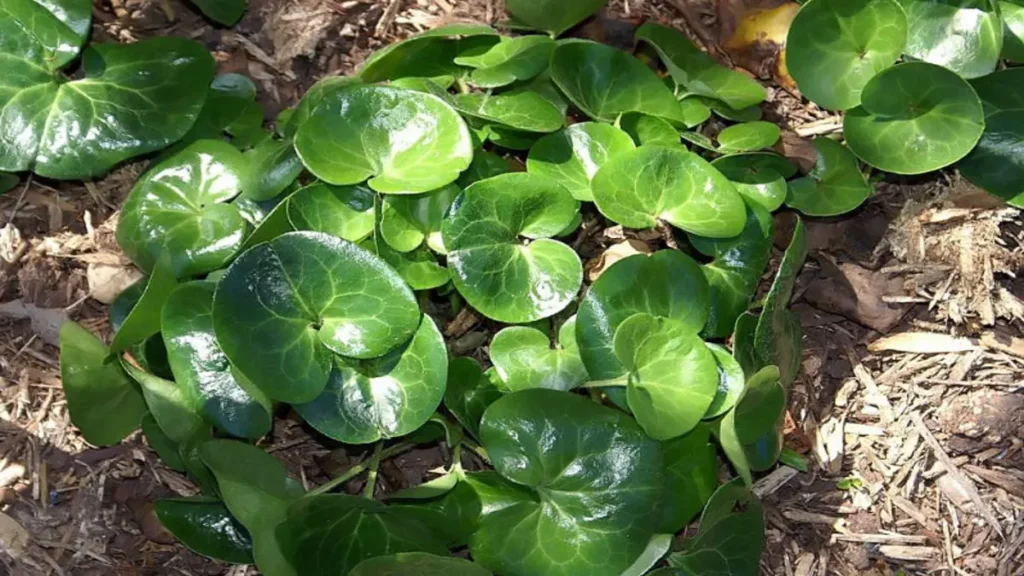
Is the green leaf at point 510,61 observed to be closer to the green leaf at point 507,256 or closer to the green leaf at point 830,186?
the green leaf at point 507,256

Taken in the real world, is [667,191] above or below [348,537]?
above

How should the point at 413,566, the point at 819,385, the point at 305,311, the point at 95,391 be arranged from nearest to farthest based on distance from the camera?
the point at 413,566
the point at 305,311
the point at 95,391
the point at 819,385

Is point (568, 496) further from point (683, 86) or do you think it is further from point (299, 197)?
point (683, 86)

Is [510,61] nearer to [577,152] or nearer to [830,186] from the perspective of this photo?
[577,152]

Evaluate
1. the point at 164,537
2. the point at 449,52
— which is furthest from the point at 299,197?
the point at 164,537

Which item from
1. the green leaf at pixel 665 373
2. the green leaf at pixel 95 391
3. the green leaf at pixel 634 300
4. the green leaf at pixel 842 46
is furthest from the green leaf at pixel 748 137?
the green leaf at pixel 95 391

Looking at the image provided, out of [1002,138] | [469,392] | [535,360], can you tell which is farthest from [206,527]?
[1002,138]

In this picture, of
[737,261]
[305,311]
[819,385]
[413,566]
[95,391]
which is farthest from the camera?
[819,385]

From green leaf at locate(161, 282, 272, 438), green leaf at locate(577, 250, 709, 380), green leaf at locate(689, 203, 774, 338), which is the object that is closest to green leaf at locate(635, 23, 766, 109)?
green leaf at locate(689, 203, 774, 338)

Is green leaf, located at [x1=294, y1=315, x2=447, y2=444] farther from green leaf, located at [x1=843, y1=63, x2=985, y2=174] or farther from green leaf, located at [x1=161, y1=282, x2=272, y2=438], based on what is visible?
green leaf, located at [x1=843, y1=63, x2=985, y2=174]
